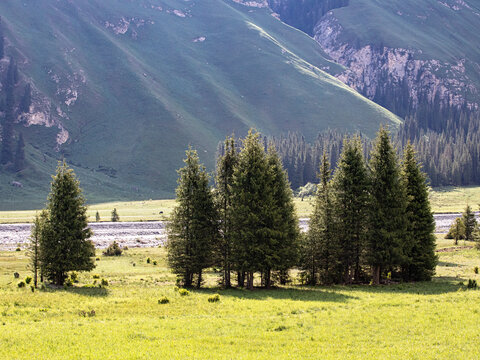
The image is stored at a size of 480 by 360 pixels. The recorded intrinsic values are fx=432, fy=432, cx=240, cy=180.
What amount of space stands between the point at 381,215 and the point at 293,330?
23.3 m

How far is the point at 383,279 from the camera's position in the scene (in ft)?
161

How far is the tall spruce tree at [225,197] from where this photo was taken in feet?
149

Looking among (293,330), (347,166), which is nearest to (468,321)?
(293,330)

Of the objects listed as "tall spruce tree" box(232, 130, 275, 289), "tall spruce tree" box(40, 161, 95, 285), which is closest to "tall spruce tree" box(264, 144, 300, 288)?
"tall spruce tree" box(232, 130, 275, 289)

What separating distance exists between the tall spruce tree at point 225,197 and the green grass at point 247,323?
4.13 metres

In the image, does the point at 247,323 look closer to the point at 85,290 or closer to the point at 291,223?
the point at 291,223

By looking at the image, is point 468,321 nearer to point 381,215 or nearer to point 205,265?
point 381,215

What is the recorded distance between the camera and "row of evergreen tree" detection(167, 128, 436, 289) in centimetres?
4328

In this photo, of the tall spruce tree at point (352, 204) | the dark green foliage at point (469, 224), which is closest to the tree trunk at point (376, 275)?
the tall spruce tree at point (352, 204)

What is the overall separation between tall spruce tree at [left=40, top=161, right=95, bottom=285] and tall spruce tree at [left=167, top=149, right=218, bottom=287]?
998 cm

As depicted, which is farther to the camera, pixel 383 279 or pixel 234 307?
pixel 383 279

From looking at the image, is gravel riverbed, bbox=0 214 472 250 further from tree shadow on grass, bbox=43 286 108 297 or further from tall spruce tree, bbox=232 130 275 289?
tree shadow on grass, bbox=43 286 108 297

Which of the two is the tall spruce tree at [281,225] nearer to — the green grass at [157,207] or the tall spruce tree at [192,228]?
the tall spruce tree at [192,228]

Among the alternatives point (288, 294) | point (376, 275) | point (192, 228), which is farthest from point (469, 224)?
point (192, 228)
